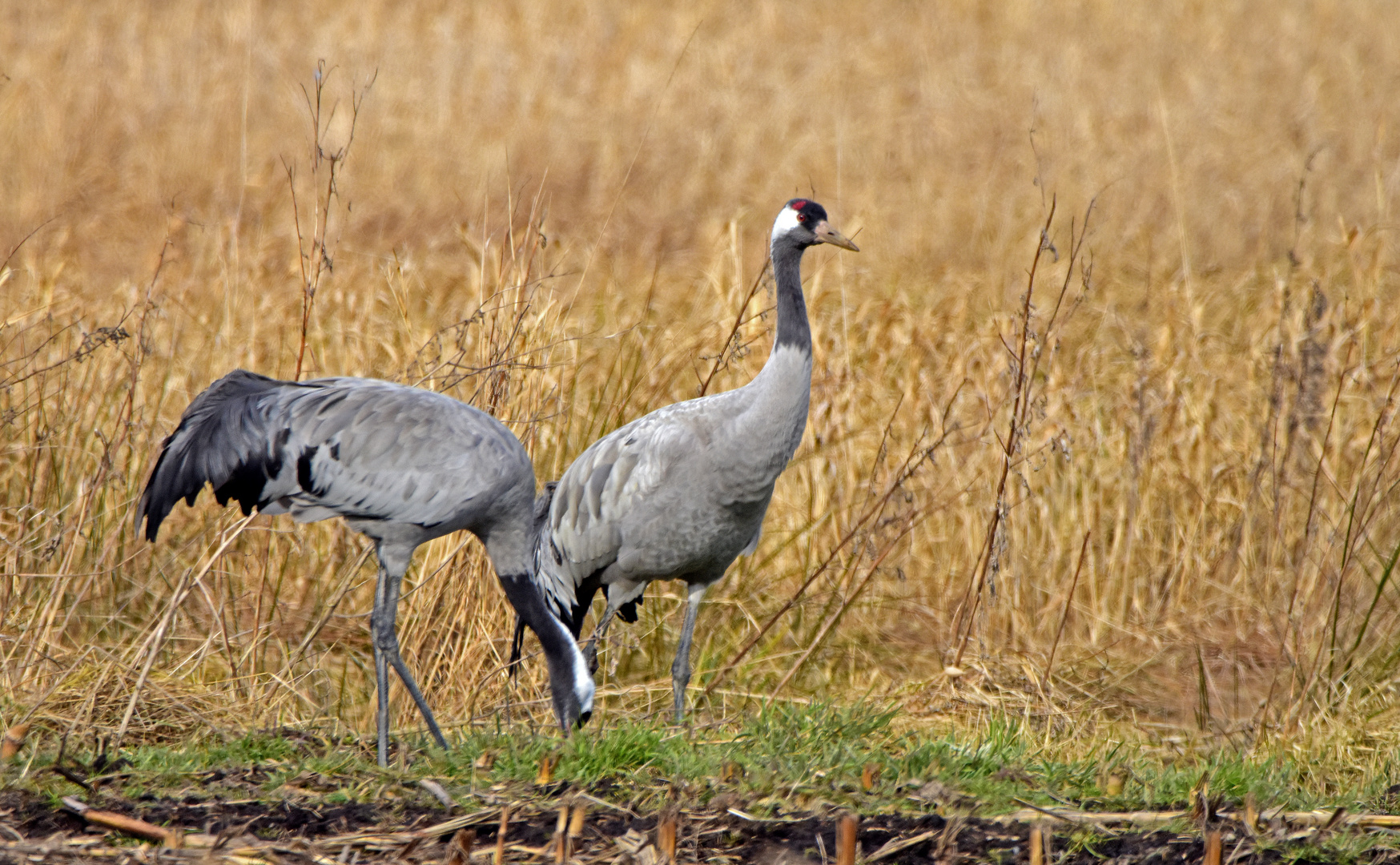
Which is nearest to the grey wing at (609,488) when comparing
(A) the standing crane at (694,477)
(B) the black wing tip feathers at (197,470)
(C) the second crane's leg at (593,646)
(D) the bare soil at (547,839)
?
(A) the standing crane at (694,477)

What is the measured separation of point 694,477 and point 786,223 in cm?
81

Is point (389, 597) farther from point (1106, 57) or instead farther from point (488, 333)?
point (1106, 57)

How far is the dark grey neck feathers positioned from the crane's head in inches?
0.6

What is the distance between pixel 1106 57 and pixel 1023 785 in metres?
13.7

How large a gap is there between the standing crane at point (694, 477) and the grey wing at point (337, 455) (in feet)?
1.71

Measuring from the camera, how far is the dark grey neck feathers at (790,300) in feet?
14.4

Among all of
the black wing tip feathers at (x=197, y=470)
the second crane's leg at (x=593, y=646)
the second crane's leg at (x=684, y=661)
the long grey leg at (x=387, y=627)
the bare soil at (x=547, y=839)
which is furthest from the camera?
the second crane's leg at (x=593, y=646)

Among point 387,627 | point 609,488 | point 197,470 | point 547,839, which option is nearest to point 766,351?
point 609,488

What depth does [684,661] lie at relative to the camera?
4684mm

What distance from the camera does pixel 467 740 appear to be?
387 cm

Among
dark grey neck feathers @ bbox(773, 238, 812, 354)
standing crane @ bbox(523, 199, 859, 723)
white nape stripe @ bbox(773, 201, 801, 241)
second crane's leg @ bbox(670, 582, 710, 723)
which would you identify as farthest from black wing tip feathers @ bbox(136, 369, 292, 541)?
white nape stripe @ bbox(773, 201, 801, 241)

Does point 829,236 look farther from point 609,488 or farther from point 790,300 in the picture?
point 609,488

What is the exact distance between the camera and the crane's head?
4.45m

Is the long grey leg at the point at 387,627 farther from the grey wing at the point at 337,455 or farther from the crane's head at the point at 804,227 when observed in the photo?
the crane's head at the point at 804,227
